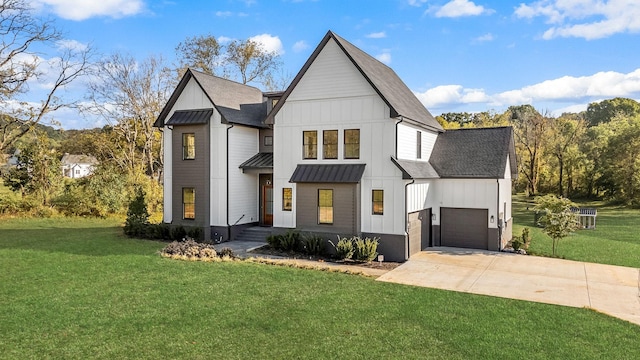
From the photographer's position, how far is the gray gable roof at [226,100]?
65.9 feet

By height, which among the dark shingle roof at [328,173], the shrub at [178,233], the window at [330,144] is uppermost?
the window at [330,144]

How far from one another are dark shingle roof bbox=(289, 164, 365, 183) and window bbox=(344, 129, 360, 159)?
1.50 ft

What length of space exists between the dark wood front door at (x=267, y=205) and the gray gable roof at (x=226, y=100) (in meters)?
3.40

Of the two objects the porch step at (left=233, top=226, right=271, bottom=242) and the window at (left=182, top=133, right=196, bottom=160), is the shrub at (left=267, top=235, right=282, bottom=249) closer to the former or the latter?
the porch step at (left=233, top=226, right=271, bottom=242)

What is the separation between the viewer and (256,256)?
1673 centimetres

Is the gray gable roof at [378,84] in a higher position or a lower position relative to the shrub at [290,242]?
higher

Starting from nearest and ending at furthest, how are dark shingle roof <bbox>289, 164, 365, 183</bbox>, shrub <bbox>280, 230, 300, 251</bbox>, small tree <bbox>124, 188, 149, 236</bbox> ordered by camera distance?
dark shingle roof <bbox>289, 164, 365, 183</bbox> < shrub <bbox>280, 230, 300, 251</bbox> < small tree <bbox>124, 188, 149, 236</bbox>

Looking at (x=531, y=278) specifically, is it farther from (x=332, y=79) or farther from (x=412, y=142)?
(x=332, y=79)

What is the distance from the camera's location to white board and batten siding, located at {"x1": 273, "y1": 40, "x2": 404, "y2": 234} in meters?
16.6

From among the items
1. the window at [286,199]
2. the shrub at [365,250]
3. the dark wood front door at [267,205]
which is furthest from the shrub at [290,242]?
the dark wood front door at [267,205]

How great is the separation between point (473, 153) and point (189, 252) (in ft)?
44.8

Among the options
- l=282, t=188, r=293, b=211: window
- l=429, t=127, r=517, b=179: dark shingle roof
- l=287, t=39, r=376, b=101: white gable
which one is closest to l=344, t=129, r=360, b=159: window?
l=287, t=39, r=376, b=101: white gable

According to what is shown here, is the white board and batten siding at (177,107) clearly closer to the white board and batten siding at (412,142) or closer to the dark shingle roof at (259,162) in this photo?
the dark shingle roof at (259,162)

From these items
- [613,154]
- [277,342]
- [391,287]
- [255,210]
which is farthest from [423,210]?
[613,154]
